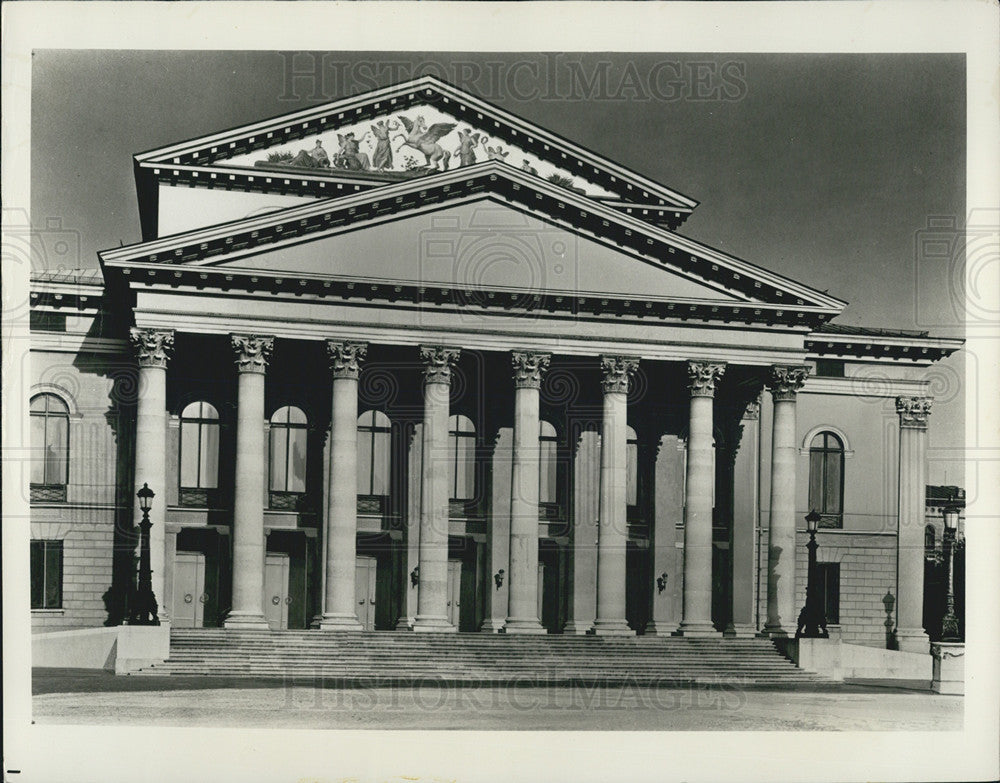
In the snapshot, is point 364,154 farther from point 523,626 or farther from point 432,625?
point 523,626

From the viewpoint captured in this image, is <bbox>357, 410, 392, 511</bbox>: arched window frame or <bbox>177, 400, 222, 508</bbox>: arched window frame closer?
<bbox>177, 400, 222, 508</bbox>: arched window frame

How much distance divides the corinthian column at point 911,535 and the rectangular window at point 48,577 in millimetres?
22542

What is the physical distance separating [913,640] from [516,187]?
16.6 m

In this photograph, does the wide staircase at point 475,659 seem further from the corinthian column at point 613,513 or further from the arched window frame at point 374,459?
the arched window frame at point 374,459

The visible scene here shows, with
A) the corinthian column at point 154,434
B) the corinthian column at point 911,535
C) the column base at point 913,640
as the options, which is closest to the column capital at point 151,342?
the corinthian column at point 154,434

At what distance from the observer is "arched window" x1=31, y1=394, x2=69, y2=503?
1679 inches

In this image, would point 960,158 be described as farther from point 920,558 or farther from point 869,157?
point 920,558

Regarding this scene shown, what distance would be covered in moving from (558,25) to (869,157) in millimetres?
9769

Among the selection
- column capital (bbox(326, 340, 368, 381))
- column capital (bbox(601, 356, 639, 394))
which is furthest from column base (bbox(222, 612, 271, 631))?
column capital (bbox(601, 356, 639, 394))

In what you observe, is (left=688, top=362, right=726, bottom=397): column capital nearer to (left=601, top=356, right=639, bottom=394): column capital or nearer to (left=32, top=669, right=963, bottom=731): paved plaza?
(left=601, top=356, right=639, bottom=394): column capital

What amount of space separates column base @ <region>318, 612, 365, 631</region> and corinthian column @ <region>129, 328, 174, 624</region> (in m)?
3.91

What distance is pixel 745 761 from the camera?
29.2 m

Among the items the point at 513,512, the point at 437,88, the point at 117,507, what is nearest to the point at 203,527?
the point at 117,507

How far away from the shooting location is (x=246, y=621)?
134 feet
